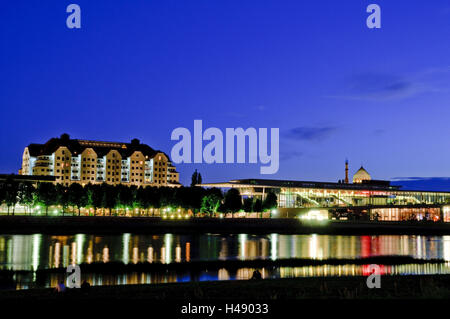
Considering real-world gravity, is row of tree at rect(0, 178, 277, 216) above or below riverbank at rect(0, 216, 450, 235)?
above

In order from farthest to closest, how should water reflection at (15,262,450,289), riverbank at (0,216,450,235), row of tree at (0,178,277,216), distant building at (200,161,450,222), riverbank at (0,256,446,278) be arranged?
distant building at (200,161,450,222)
row of tree at (0,178,277,216)
riverbank at (0,216,450,235)
riverbank at (0,256,446,278)
water reflection at (15,262,450,289)

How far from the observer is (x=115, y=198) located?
13762cm

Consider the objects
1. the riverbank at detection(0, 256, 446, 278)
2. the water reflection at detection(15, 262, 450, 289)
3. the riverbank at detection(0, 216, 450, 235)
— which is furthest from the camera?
the riverbank at detection(0, 216, 450, 235)

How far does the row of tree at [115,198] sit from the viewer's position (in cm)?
13038

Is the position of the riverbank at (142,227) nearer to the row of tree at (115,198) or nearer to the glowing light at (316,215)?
the row of tree at (115,198)

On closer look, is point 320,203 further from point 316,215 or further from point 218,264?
point 218,264

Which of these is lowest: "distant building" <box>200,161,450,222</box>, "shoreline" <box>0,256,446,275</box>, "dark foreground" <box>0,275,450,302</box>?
"shoreline" <box>0,256,446,275</box>

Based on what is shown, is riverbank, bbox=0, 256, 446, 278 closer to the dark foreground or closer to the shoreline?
the shoreline

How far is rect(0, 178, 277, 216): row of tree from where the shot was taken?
13038cm

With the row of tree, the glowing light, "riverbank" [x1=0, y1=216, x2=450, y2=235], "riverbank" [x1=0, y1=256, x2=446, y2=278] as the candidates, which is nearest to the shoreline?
"riverbank" [x1=0, y1=256, x2=446, y2=278]

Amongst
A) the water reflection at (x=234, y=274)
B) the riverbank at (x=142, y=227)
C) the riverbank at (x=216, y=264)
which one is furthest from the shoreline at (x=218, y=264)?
the riverbank at (x=142, y=227)

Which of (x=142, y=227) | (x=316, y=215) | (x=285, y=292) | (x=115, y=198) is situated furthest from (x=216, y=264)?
(x=316, y=215)

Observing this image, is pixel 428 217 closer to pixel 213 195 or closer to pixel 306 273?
pixel 213 195

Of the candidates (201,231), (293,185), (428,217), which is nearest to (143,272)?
(201,231)
